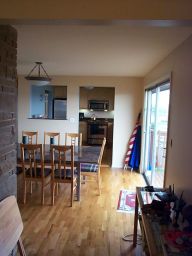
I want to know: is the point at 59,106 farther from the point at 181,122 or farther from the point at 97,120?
the point at 181,122

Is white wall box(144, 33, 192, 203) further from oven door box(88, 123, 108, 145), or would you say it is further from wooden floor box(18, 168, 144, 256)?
oven door box(88, 123, 108, 145)

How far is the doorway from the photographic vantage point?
4258 mm

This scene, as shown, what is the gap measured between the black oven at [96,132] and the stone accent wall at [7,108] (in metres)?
7.11

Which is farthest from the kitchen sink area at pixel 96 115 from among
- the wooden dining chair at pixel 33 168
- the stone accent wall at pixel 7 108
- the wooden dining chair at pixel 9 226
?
the wooden dining chair at pixel 9 226

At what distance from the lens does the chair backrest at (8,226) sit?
5.25ft

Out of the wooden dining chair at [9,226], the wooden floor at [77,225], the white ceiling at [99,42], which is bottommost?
the wooden floor at [77,225]

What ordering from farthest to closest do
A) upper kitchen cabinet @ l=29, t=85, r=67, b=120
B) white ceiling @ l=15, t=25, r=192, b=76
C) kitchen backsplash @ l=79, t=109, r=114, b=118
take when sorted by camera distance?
1. kitchen backsplash @ l=79, t=109, r=114, b=118
2. upper kitchen cabinet @ l=29, t=85, r=67, b=120
3. white ceiling @ l=15, t=25, r=192, b=76

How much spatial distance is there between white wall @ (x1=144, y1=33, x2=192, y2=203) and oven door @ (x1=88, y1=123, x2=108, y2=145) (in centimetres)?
627

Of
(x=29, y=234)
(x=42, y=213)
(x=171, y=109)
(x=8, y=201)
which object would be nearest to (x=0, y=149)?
(x=8, y=201)

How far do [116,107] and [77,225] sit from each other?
3.48 metres

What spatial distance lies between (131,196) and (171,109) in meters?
1.90

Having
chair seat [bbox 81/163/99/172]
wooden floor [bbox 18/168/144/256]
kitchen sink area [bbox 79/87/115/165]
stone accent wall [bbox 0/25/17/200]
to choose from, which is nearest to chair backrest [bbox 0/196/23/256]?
stone accent wall [bbox 0/25/17/200]

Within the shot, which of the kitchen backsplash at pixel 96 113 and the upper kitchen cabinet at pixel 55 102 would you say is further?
the kitchen backsplash at pixel 96 113

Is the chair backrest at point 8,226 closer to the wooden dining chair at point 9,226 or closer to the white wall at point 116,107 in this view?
the wooden dining chair at point 9,226
